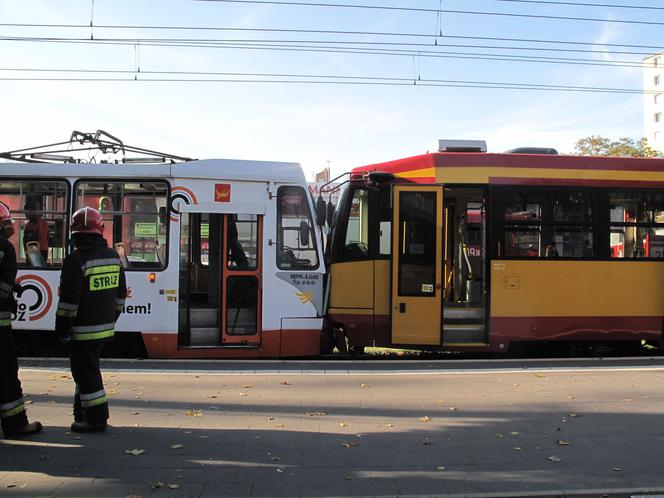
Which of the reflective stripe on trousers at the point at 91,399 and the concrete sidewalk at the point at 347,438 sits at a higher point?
the reflective stripe on trousers at the point at 91,399

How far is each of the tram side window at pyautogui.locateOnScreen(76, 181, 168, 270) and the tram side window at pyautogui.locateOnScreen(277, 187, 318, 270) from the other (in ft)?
5.48

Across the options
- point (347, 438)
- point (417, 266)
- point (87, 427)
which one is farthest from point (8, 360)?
point (417, 266)

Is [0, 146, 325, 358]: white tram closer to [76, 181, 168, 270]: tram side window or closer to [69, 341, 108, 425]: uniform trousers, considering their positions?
[76, 181, 168, 270]: tram side window

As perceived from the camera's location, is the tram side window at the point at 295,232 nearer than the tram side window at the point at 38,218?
No

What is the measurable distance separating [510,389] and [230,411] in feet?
10.1

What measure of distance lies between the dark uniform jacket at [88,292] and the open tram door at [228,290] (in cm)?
351

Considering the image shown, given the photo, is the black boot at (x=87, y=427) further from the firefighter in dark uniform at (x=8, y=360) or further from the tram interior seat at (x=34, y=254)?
the tram interior seat at (x=34, y=254)

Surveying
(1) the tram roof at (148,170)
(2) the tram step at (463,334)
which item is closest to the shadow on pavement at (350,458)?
(2) the tram step at (463,334)

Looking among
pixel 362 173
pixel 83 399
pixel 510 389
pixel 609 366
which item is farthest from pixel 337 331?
pixel 83 399

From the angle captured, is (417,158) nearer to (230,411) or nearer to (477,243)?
(477,243)

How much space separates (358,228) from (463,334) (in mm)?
2263

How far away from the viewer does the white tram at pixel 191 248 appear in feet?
26.9

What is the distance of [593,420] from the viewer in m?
5.30

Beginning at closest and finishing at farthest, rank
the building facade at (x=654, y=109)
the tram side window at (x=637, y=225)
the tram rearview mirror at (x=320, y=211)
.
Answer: the tram rearview mirror at (x=320, y=211) < the tram side window at (x=637, y=225) < the building facade at (x=654, y=109)
